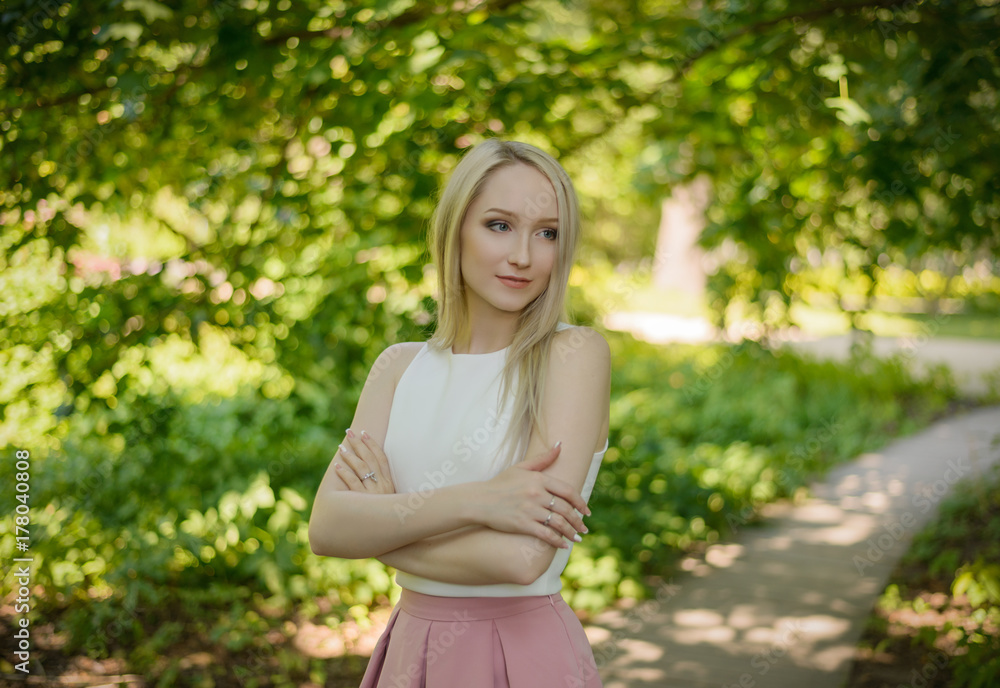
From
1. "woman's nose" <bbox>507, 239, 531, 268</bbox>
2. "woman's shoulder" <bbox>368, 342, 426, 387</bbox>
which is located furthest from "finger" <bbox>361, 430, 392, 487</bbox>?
"woman's nose" <bbox>507, 239, 531, 268</bbox>

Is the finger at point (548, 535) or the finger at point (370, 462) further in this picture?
the finger at point (370, 462)

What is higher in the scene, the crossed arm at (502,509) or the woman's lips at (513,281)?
the woman's lips at (513,281)

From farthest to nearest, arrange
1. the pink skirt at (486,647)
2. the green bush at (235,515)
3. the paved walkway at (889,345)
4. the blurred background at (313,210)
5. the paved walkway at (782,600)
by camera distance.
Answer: the paved walkway at (889,345)
the green bush at (235,515)
the paved walkway at (782,600)
the blurred background at (313,210)
the pink skirt at (486,647)

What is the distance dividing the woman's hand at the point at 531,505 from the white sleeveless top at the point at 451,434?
0.40 feet

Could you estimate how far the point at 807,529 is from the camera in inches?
217

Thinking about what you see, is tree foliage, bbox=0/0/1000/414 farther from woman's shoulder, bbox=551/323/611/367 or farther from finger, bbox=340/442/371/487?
finger, bbox=340/442/371/487

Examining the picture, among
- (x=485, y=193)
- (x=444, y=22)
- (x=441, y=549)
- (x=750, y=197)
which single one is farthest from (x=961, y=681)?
(x=444, y=22)

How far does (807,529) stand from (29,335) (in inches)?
191

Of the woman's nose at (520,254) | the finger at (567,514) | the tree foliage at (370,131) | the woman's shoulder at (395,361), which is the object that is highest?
the tree foliage at (370,131)

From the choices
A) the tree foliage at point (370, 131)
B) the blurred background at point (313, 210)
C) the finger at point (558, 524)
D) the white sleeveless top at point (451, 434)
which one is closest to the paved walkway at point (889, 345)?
the blurred background at point (313, 210)

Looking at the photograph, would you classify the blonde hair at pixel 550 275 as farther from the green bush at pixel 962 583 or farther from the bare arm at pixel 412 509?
the green bush at pixel 962 583

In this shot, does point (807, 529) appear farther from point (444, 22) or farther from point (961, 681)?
point (444, 22)

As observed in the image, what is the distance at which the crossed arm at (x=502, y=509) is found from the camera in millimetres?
1545

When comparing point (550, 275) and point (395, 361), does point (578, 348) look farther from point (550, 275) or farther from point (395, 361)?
point (395, 361)
